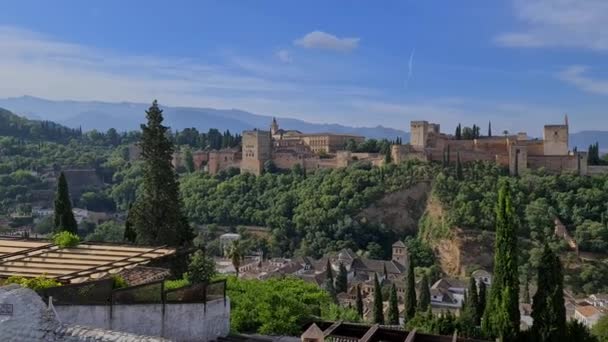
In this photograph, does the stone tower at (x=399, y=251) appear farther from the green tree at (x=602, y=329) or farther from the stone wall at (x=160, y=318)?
the stone wall at (x=160, y=318)

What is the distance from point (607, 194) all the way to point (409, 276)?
Answer: 26680 mm

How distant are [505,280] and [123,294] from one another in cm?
1320

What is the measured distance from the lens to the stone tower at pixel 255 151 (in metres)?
61.9

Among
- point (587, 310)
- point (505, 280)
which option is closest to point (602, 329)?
point (587, 310)

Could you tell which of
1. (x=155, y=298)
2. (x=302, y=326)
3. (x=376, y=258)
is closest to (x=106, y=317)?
A: (x=155, y=298)

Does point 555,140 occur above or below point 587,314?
above

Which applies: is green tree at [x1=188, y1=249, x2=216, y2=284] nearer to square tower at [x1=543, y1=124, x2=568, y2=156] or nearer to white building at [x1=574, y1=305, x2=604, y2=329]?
white building at [x1=574, y1=305, x2=604, y2=329]

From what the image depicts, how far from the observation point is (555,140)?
171ft

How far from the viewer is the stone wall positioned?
5734 millimetres

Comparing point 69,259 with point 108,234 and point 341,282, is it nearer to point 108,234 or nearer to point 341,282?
point 341,282

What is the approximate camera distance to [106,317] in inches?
232

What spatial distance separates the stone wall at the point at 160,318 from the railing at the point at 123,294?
51mm

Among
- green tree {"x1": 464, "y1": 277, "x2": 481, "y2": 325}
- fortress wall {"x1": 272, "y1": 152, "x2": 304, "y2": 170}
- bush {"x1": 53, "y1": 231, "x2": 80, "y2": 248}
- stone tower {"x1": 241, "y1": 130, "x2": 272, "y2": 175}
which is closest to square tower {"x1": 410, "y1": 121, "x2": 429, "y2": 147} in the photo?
fortress wall {"x1": 272, "y1": 152, "x2": 304, "y2": 170}

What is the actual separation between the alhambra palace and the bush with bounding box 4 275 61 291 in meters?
49.6
